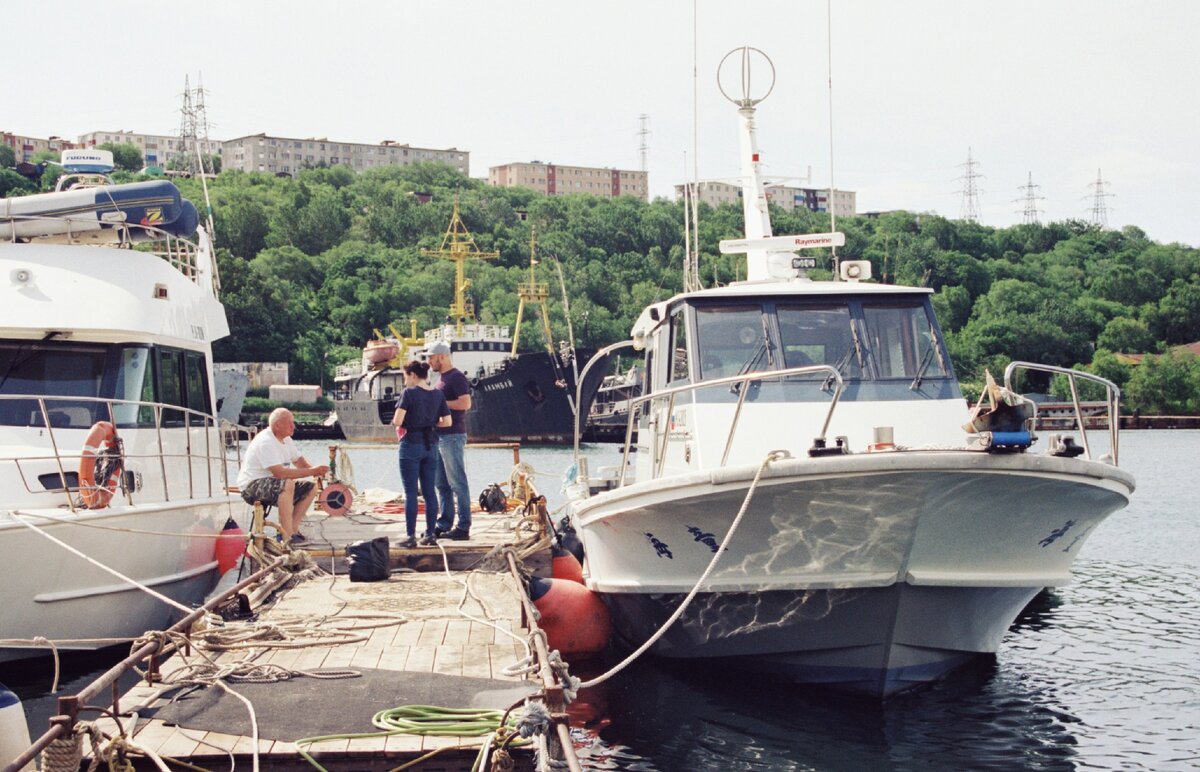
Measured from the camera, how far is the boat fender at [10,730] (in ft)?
18.3

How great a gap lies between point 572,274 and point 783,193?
56934 millimetres

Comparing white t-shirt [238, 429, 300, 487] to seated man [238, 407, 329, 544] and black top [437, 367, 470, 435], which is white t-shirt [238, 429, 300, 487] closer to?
seated man [238, 407, 329, 544]

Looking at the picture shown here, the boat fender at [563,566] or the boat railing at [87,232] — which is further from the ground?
the boat railing at [87,232]

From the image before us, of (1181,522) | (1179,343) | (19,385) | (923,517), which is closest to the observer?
(923,517)


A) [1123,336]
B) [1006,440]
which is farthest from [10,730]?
[1123,336]

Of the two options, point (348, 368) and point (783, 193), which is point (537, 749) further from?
point (783, 193)

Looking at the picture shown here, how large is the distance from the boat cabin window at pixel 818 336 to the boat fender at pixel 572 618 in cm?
294

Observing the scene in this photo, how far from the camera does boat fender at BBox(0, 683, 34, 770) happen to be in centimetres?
559

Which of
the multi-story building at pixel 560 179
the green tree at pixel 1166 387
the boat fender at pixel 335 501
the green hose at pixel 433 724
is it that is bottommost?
the green tree at pixel 1166 387

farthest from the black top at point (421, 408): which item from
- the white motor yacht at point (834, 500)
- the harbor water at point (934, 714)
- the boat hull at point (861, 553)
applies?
the harbor water at point (934, 714)

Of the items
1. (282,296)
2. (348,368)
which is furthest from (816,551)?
(282,296)

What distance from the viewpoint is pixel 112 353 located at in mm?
11641

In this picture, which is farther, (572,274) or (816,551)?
(572,274)

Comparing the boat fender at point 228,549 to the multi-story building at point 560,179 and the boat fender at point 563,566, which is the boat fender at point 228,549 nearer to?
the boat fender at point 563,566
